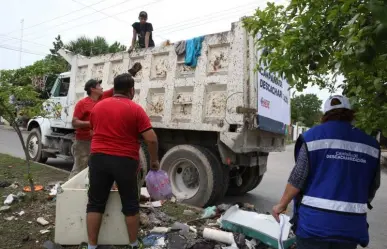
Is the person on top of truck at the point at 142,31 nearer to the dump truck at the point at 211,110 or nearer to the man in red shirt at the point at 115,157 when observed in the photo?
the dump truck at the point at 211,110

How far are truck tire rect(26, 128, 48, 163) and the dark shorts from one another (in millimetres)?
6459

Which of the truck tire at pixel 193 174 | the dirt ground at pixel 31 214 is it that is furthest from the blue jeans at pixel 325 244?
the truck tire at pixel 193 174

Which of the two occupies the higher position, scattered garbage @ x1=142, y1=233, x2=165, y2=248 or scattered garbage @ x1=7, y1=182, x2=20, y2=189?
scattered garbage @ x1=7, y1=182, x2=20, y2=189

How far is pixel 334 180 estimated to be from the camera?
7.30 ft

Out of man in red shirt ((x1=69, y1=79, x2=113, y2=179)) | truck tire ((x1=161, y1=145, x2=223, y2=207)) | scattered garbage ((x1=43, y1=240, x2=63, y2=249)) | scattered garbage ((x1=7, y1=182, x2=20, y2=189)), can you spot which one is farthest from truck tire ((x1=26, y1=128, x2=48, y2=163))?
scattered garbage ((x1=43, y1=240, x2=63, y2=249))

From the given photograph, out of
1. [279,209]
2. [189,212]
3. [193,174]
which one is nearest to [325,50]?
[279,209]

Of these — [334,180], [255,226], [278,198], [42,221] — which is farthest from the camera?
[278,198]

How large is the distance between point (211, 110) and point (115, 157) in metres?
2.80

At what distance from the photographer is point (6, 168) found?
7.40 meters

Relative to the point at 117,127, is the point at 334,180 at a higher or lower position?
lower

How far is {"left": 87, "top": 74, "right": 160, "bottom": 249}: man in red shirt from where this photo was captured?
3305 millimetres

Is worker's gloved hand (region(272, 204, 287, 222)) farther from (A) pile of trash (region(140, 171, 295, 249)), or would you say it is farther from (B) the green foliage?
(B) the green foliage

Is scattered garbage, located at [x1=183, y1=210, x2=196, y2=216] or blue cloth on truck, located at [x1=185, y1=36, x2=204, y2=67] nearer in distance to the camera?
scattered garbage, located at [x1=183, y1=210, x2=196, y2=216]

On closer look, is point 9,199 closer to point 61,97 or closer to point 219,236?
point 219,236
